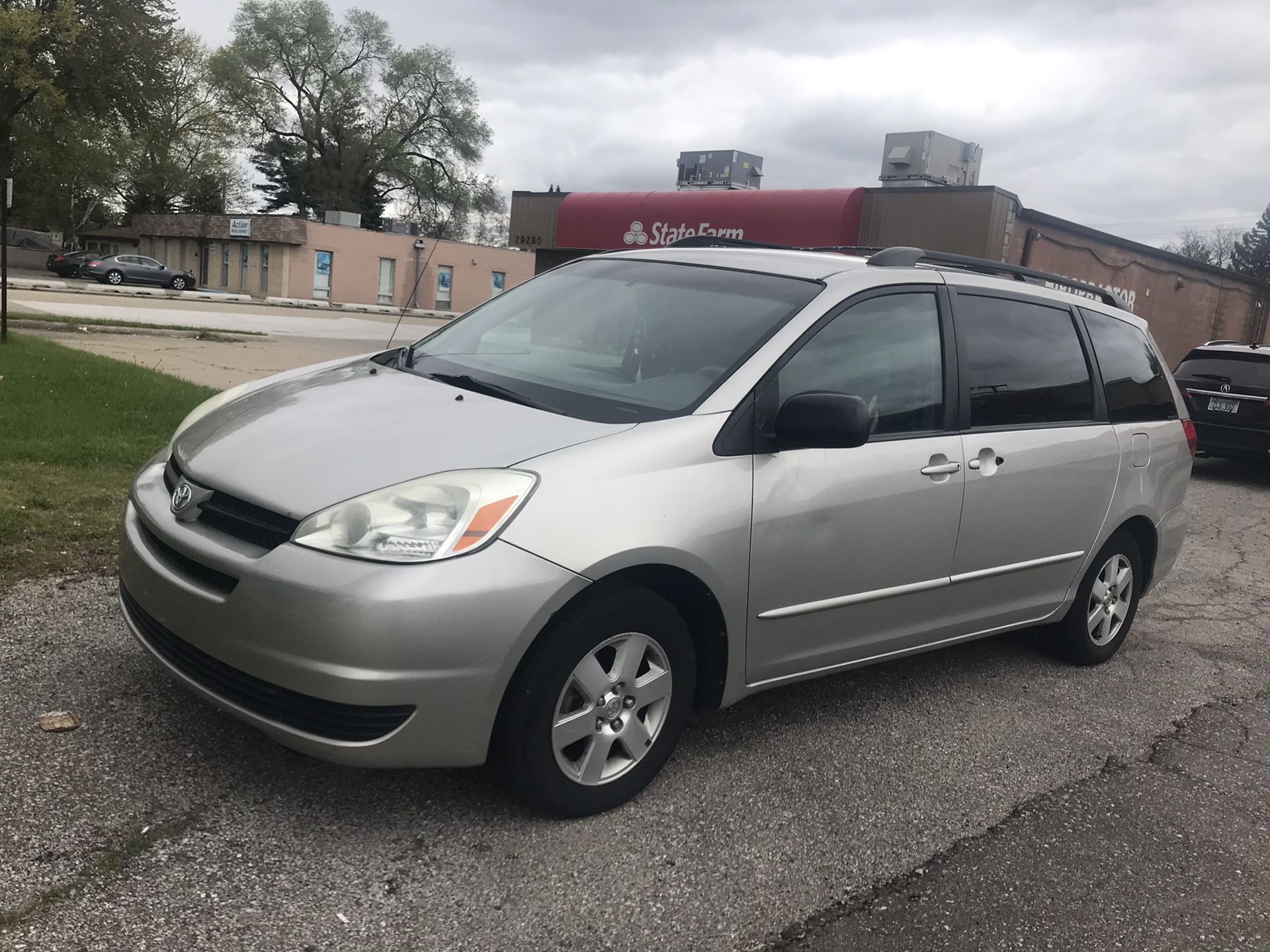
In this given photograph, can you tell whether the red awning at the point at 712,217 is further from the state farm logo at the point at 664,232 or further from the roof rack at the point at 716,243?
the roof rack at the point at 716,243

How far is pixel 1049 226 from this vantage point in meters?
19.2

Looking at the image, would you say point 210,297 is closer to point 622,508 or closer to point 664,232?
point 664,232

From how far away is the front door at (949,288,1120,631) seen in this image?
420 cm

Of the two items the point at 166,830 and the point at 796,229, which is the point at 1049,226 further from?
the point at 166,830

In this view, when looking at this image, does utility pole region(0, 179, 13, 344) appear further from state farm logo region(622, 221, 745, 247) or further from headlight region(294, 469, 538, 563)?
headlight region(294, 469, 538, 563)

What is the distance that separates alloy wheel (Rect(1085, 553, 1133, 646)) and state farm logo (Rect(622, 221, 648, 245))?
1782 centimetres

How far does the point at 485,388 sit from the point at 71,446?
15.1ft

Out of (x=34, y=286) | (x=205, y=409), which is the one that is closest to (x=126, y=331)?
(x=205, y=409)

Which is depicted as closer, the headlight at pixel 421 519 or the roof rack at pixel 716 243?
the headlight at pixel 421 519

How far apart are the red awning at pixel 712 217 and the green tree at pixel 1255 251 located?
75.7 m

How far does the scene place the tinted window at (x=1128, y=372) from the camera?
5012 mm

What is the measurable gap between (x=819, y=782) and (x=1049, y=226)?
17.8 meters

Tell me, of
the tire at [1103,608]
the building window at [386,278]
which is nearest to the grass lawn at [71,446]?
the tire at [1103,608]

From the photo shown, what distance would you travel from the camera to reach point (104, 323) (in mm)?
19219
